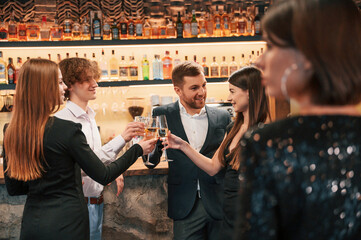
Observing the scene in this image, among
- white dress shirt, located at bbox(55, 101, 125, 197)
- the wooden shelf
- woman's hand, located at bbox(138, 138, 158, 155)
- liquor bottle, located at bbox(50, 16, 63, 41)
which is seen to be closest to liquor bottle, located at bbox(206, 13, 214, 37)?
the wooden shelf

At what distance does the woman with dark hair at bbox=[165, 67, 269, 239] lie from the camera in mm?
2010

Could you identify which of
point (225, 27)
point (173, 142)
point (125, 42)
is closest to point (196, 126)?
point (173, 142)

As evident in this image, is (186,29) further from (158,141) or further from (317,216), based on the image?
(317,216)

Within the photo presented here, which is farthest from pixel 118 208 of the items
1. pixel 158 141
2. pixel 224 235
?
pixel 224 235

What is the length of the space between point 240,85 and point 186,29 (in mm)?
2435

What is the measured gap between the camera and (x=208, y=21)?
4492mm

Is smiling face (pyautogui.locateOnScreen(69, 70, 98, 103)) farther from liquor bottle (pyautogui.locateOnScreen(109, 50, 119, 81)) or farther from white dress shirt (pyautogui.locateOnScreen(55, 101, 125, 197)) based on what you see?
liquor bottle (pyautogui.locateOnScreen(109, 50, 119, 81))

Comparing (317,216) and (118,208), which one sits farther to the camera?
(118,208)

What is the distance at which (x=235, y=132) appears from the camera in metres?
2.20

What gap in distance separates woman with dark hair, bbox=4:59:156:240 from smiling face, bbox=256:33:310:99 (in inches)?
46.7

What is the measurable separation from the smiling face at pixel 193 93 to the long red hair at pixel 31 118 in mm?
1286

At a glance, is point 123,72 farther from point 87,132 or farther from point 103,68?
point 87,132

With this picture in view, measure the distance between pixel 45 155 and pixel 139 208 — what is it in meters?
1.39

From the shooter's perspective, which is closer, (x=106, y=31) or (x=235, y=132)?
(x=235, y=132)
